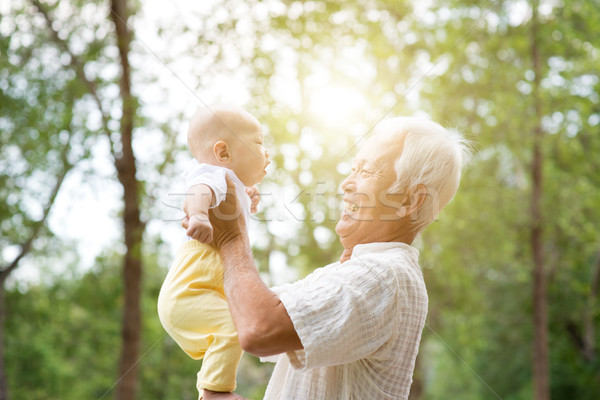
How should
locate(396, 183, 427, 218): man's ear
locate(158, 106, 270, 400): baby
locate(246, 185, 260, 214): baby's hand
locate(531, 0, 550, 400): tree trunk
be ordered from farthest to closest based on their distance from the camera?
locate(531, 0, 550, 400): tree trunk → locate(246, 185, 260, 214): baby's hand → locate(396, 183, 427, 218): man's ear → locate(158, 106, 270, 400): baby

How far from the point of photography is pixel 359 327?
169cm

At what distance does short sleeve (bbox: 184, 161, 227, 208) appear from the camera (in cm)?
187

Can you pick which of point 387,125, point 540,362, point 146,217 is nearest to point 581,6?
point 540,362

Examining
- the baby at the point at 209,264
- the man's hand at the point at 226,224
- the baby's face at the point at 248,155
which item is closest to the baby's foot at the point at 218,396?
the baby at the point at 209,264

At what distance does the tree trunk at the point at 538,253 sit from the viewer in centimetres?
1205

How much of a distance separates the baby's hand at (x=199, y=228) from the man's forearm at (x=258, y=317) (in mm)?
138

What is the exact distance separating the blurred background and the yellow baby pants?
20.0 feet

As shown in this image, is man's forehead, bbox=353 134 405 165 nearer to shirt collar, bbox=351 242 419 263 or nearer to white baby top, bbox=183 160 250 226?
shirt collar, bbox=351 242 419 263

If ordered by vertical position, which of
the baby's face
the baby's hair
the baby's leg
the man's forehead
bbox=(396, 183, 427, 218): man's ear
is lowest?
the baby's leg

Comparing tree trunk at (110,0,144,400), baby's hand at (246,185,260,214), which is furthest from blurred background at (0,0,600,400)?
baby's hand at (246,185,260,214)

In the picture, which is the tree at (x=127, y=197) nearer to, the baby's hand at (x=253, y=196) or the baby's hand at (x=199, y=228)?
the baby's hand at (x=253, y=196)

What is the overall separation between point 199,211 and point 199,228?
0.07 m

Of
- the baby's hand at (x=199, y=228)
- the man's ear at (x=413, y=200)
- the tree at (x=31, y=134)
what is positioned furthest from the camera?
the tree at (x=31, y=134)

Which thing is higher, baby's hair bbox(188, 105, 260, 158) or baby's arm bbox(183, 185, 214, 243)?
baby's hair bbox(188, 105, 260, 158)
